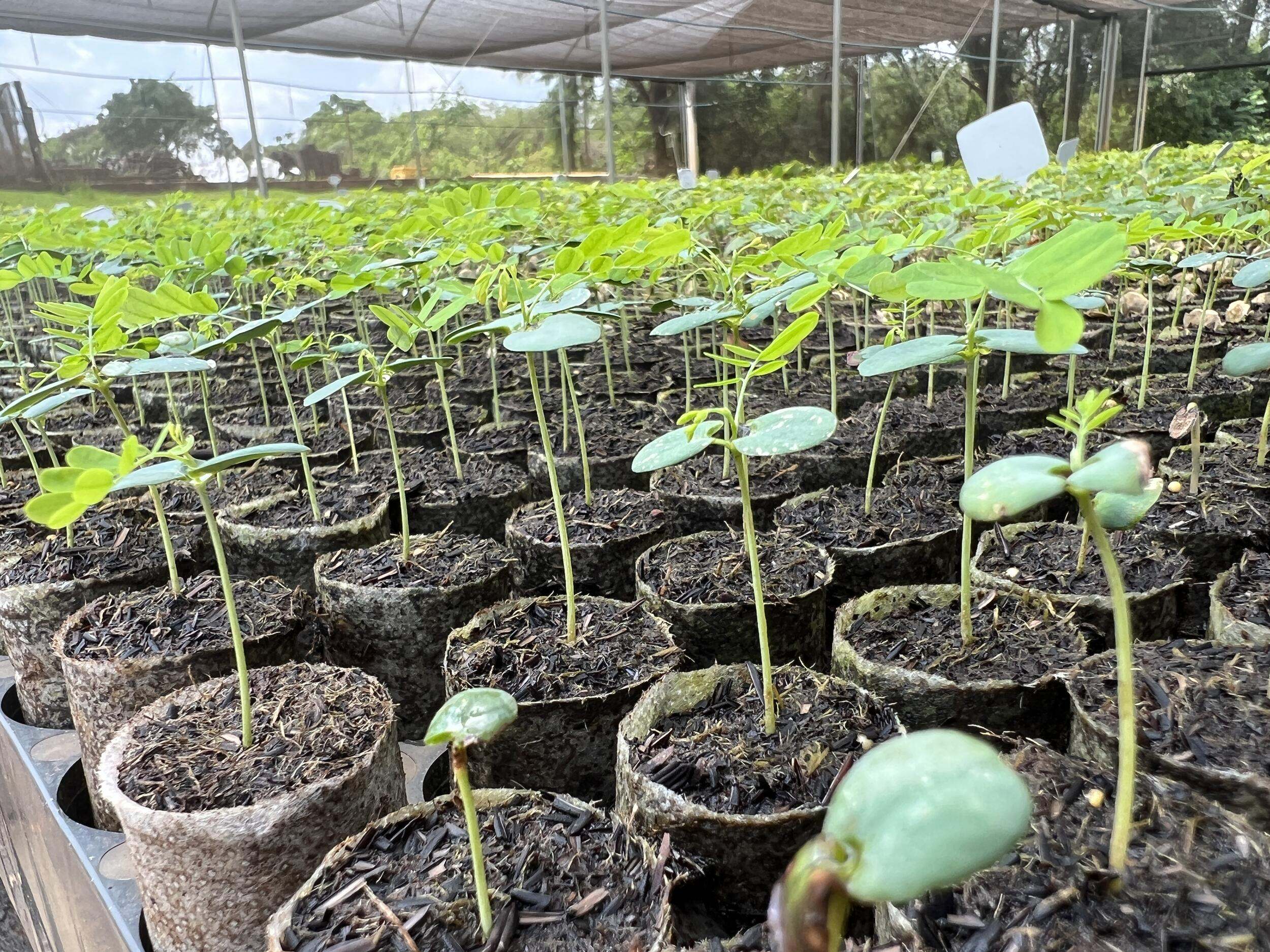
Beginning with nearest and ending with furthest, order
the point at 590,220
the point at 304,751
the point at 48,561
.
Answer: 1. the point at 304,751
2. the point at 48,561
3. the point at 590,220

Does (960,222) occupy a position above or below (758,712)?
above

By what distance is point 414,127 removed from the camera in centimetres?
888

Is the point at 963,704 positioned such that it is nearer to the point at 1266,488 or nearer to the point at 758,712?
the point at 758,712

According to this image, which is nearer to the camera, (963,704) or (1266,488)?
(963,704)

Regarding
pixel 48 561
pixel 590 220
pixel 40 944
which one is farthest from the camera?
pixel 590 220

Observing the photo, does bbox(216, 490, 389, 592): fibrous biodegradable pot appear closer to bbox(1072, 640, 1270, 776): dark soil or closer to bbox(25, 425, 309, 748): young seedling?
bbox(25, 425, 309, 748): young seedling

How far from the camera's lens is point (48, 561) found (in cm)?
145

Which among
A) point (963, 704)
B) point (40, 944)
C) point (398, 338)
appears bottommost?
point (40, 944)

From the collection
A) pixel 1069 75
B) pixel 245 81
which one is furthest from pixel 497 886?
pixel 1069 75

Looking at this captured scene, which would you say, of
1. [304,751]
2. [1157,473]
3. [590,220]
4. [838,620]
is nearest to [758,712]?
[838,620]

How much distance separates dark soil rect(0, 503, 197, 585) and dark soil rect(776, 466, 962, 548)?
3.60 ft

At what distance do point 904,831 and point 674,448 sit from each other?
40 centimetres

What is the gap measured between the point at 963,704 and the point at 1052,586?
1.07 ft

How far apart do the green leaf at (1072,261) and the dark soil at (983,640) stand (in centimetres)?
53
